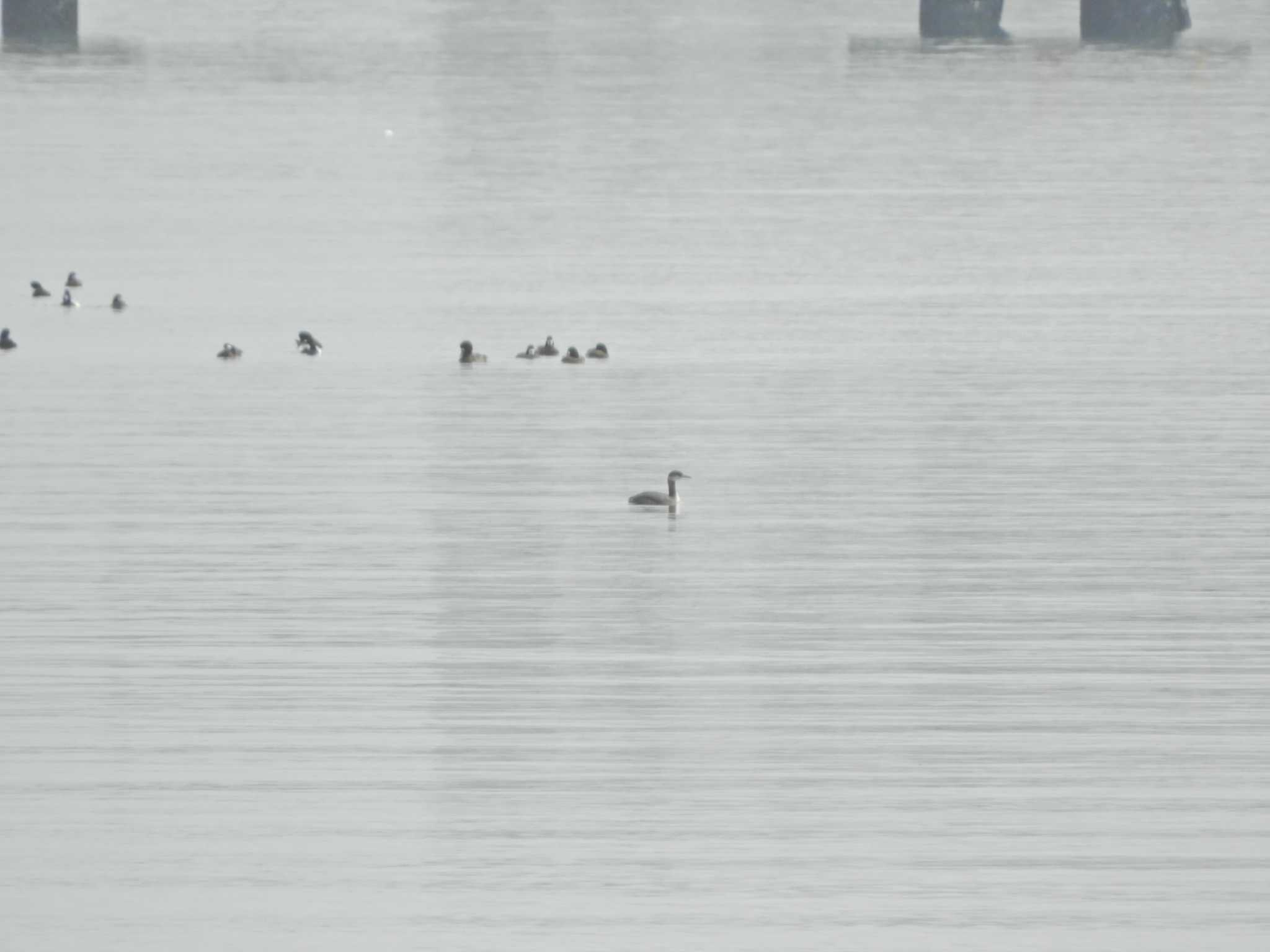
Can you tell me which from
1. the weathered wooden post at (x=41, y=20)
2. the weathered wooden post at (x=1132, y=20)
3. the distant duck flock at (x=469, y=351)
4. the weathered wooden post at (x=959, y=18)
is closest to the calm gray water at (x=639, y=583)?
the distant duck flock at (x=469, y=351)

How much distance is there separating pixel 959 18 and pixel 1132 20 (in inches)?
322

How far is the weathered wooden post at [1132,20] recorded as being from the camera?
112375mm

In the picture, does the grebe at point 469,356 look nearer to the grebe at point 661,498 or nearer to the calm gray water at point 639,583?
the calm gray water at point 639,583

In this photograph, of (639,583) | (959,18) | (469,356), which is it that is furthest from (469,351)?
(959,18)

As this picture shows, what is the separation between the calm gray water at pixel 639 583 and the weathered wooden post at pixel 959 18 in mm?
60708

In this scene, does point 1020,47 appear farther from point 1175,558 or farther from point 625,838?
point 625,838

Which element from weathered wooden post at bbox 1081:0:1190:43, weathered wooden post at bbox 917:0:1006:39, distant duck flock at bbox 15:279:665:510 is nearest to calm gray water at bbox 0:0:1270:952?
distant duck flock at bbox 15:279:665:510

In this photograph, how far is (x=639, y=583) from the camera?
23.6 metres

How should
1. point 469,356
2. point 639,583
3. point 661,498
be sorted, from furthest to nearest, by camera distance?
1. point 469,356
2. point 661,498
3. point 639,583

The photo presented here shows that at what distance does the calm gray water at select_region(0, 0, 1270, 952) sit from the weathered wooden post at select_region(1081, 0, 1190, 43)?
184 feet

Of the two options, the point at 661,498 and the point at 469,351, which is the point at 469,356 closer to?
the point at 469,351

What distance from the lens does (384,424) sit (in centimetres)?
3125

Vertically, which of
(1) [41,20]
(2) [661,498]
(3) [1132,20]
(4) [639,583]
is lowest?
(4) [639,583]

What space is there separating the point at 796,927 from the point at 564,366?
66.9ft
